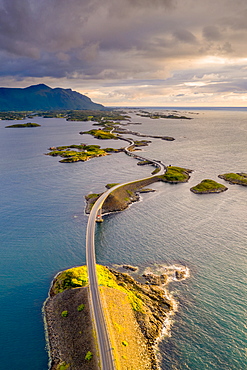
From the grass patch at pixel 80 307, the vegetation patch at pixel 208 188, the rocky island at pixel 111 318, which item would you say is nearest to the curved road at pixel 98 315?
the rocky island at pixel 111 318

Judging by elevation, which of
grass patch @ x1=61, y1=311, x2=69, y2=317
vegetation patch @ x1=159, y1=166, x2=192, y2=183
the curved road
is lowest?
grass patch @ x1=61, y1=311, x2=69, y2=317

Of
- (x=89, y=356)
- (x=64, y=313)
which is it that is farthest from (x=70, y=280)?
(x=89, y=356)

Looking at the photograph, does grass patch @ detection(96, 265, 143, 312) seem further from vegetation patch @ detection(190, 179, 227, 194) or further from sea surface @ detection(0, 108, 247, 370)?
vegetation patch @ detection(190, 179, 227, 194)

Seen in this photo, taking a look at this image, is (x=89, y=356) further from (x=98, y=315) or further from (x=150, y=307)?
(x=150, y=307)

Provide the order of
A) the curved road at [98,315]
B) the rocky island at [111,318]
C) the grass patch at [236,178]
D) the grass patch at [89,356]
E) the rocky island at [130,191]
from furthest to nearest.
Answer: the grass patch at [236,178] < the rocky island at [130,191] < the rocky island at [111,318] < the grass patch at [89,356] < the curved road at [98,315]

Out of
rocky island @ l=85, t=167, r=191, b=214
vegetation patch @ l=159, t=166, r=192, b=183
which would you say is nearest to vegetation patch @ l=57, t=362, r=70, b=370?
rocky island @ l=85, t=167, r=191, b=214

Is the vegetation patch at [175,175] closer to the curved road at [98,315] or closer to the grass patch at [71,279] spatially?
the curved road at [98,315]
